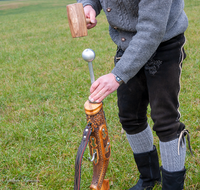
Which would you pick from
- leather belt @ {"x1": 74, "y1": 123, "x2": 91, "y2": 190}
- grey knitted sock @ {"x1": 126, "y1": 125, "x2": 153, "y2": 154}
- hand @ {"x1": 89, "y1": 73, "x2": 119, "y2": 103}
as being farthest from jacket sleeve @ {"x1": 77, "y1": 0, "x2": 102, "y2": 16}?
grey knitted sock @ {"x1": 126, "y1": 125, "x2": 153, "y2": 154}

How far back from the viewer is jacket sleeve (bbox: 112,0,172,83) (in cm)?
120

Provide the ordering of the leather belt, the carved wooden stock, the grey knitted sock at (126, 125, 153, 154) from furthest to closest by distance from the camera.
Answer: the grey knitted sock at (126, 125, 153, 154)
the carved wooden stock
the leather belt

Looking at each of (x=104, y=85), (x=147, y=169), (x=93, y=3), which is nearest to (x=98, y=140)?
(x=104, y=85)

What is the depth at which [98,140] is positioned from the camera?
155 centimetres

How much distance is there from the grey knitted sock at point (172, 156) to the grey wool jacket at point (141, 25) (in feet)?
1.92

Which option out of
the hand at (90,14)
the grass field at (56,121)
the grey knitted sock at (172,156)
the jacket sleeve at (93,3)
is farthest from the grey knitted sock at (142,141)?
the jacket sleeve at (93,3)

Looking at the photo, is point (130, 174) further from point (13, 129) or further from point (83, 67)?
Result: point (83, 67)

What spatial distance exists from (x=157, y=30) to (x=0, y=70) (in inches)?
209

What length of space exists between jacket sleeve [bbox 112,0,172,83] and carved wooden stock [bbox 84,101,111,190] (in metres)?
0.32

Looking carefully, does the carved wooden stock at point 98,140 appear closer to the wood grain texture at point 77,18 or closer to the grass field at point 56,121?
the wood grain texture at point 77,18

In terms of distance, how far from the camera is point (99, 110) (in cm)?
151

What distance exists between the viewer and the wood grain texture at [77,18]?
142cm

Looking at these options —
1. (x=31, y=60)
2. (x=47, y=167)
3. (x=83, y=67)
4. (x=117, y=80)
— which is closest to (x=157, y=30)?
(x=117, y=80)

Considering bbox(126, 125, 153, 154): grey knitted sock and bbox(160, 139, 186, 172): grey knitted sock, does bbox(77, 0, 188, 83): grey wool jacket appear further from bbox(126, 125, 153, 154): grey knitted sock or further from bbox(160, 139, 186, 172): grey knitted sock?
bbox(126, 125, 153, 154): grey knitted sock
